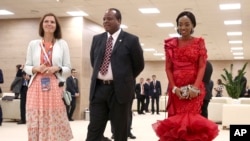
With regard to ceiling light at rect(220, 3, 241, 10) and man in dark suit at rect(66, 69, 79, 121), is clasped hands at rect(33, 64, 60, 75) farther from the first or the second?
ceiling light at rect(220, 3, 241, 10)

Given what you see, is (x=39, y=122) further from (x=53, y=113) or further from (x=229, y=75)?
(x=229, y=75)

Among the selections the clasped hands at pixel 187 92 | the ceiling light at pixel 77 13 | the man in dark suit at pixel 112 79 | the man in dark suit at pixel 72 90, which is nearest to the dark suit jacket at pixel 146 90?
the man in dark suit at pixel 72 90

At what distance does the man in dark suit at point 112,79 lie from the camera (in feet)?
10.9

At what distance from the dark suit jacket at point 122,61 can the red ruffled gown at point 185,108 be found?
371 millimetres

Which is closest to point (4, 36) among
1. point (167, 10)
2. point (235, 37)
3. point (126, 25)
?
point (126, 25)

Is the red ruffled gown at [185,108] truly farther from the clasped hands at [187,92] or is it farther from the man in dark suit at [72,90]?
the man in dark suit at [72,90]

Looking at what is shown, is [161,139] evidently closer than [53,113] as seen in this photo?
Yes

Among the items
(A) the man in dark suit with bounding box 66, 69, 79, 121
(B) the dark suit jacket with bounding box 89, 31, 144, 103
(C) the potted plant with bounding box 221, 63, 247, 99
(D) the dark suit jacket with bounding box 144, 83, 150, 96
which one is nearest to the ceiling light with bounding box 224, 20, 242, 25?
(C) the potted plant with bounding box 221, 63, 247, 99

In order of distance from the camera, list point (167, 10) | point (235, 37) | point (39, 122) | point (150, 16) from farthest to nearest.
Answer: point (235, 37) → point (150, 16) → point (167, 10) → point (39, 122)

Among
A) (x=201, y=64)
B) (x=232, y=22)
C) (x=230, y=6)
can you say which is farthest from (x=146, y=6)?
(x=201, y=64)

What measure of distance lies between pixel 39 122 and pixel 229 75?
7.68 metres

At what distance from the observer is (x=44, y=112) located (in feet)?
11.9

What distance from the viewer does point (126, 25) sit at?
1512 cm

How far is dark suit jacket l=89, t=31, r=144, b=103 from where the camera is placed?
3326 mm
